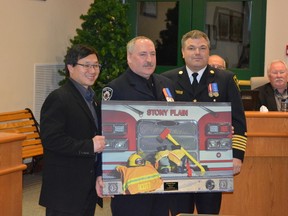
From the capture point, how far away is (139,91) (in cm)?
360

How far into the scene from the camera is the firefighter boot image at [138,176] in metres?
3.37

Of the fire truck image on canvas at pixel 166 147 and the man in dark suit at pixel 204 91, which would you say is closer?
the fire truck image on canvas at pixel 166 147

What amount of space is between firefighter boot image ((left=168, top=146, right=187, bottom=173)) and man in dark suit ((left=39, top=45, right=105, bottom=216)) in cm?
45

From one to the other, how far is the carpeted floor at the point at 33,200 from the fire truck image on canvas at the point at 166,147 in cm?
284

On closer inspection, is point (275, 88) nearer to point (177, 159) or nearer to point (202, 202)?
point (202, 202)

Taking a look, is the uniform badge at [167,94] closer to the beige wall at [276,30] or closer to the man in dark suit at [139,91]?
the man in dark suit at [139,91]

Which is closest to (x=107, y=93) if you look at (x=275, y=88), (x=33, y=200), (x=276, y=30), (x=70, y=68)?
(x=70, y=68)

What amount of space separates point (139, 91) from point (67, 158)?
0.63 m

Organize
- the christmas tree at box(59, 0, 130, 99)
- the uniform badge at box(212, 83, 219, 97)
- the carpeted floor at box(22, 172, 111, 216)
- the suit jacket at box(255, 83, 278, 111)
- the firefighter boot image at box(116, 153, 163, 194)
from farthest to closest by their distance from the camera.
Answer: the christmas tree at box(59, 0, 130, 99)
the carpeted floor at box(22, 172, 111, 216)
the suit jacket at box(255, 83, 278, 111)
the uniform badge at box(212, 83, 219, 97)
the firefighter boot image at box(116, 153, 163, 194)

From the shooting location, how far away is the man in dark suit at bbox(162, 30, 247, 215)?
12.6 feet

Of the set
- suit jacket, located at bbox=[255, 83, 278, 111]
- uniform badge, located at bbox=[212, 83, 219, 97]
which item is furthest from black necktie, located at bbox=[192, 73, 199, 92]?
suit jacket, located at bbox=[255, 83, 278, 111]

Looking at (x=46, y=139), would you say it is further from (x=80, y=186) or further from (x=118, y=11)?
(x=118, y=11)

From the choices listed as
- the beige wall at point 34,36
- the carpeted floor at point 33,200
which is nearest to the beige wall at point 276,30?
the beige wall at point 34,36

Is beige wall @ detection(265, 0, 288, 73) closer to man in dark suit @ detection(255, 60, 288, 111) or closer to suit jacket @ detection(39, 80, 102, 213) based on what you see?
man in dark suit @ detection(255, 60, 288, 111)
